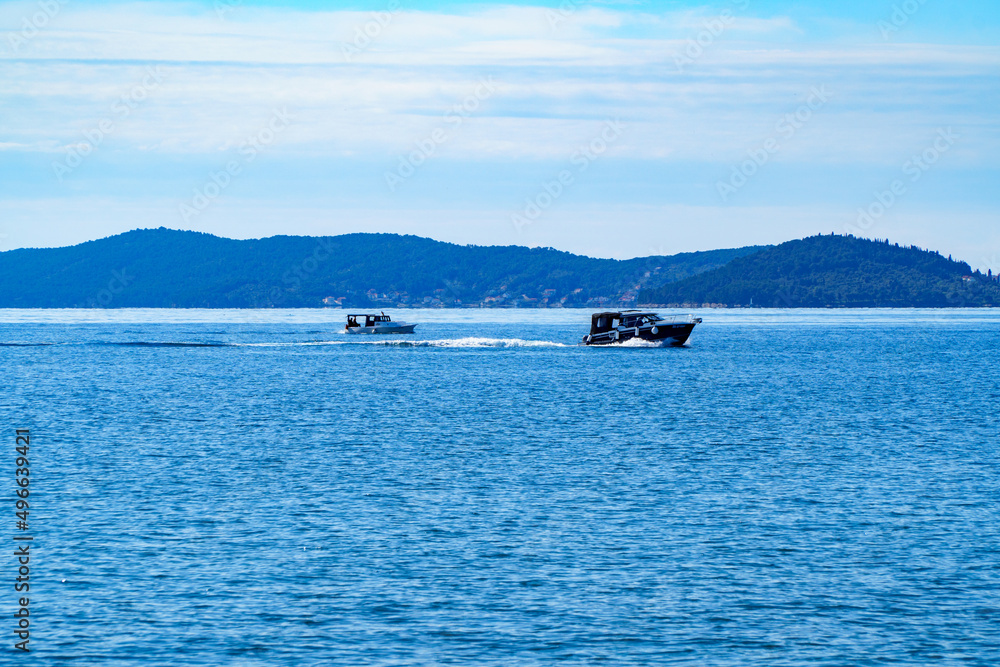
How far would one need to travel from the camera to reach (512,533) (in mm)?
30016

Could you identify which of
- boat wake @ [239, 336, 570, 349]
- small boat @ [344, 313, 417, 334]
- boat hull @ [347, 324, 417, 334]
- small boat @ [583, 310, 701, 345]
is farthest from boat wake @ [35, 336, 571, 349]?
small boat @ [583, 310, 701, 345]

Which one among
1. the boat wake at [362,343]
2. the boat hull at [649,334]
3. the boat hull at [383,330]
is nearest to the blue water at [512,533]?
the boat hull at [649,334]

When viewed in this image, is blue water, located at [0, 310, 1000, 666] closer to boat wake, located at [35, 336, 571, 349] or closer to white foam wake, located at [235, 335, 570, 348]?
white foam wake, located at [235, 335, 570, 348]

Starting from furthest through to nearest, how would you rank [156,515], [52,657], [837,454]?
[837,454], [156,515], [52,657]

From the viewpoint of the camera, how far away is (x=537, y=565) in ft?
86.8

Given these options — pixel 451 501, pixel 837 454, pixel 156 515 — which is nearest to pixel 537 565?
pixel 451 501

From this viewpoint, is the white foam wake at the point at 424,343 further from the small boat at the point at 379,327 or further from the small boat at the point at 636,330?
the small boat at the point at 636,330

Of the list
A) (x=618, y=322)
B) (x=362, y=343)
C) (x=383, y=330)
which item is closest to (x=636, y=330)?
(x=618, y=322)

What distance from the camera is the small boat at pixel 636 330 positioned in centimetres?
13675

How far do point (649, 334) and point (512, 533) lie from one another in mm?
109070

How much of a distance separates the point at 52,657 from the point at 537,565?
10537mm

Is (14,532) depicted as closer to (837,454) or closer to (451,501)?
(451,501)

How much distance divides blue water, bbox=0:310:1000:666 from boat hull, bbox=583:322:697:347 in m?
66.8

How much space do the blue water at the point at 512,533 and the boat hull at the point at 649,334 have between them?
66763mm
